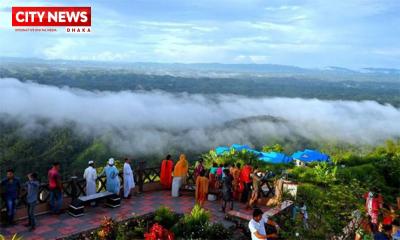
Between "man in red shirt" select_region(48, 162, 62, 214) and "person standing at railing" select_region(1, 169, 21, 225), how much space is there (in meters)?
0.97

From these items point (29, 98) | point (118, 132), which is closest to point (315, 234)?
point (118, 132)

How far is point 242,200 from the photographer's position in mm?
12914

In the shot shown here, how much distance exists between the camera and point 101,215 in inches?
430

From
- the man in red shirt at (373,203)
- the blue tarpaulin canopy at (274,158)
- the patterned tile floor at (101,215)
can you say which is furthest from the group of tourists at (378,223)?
the blue tarpaulin canopy at (274,158)

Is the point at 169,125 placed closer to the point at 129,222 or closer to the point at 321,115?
the point at 321,115

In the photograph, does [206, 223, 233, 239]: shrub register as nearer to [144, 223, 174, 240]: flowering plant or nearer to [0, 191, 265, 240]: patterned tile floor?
[0, 191, 265, 240]: patterned tile floor

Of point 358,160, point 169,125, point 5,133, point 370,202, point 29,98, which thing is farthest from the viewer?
point 29,98

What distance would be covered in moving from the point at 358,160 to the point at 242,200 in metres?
15.5

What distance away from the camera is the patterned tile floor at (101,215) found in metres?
9.43

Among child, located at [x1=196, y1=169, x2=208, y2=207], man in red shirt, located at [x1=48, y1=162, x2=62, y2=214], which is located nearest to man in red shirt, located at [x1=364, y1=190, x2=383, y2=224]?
child, located at [x1=196, y1=169, x2=208, y2=207]

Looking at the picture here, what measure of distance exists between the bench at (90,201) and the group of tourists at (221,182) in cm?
222

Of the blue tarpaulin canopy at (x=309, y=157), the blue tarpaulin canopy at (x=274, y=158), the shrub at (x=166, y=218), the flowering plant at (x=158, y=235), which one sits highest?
the flowering plant at (x=158, y=235)

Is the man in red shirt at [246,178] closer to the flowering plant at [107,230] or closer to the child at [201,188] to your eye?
the child at [201,188]

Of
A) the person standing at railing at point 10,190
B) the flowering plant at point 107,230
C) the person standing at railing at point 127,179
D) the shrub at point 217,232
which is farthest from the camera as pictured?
the person standing at railing at point 127,179
